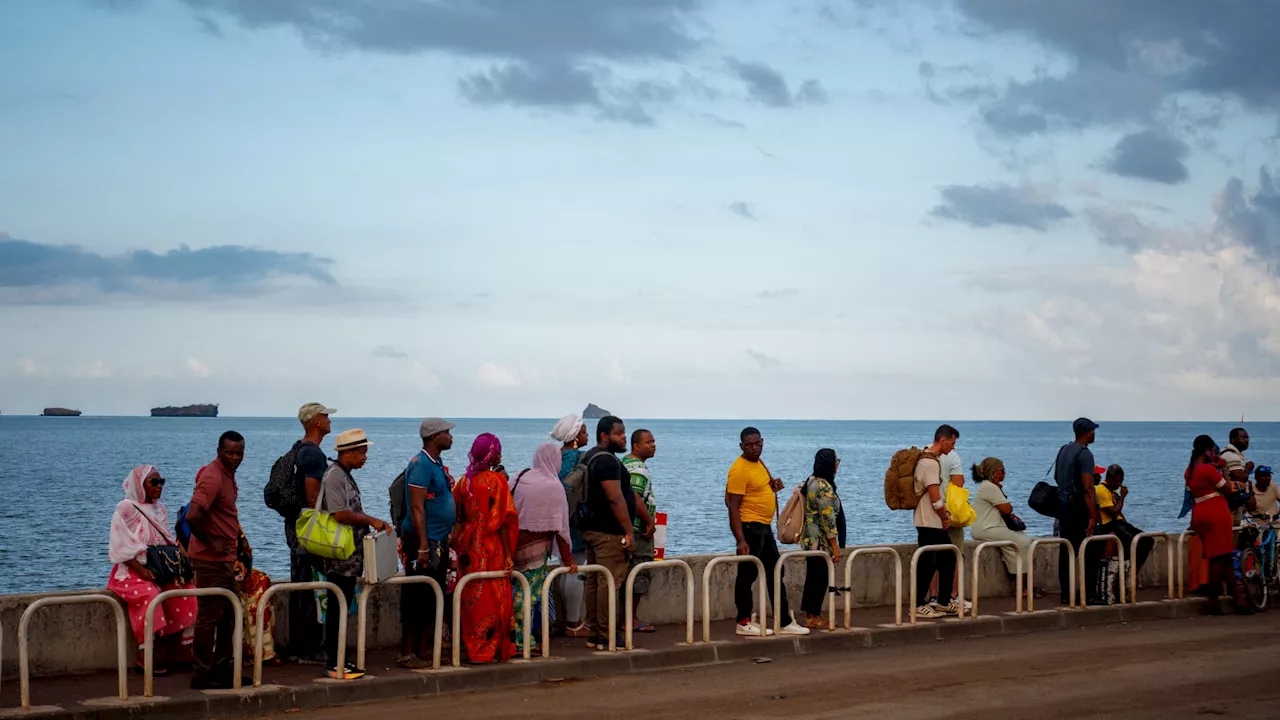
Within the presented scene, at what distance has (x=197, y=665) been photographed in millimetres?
9906

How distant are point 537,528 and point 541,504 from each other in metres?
0.20

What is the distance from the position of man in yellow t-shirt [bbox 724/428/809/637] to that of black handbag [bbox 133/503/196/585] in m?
4.68

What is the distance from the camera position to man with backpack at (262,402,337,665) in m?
10.7

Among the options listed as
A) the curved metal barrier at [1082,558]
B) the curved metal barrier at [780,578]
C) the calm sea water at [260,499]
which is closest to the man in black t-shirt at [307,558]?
the curved metal barrier at [780,578]

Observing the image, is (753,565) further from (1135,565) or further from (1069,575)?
(1135,565)

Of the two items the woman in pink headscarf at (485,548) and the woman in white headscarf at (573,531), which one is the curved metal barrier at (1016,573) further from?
the woman in pink headscarf at (485,548)

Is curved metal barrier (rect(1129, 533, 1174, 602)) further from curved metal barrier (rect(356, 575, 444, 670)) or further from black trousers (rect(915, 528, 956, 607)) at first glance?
curved metal barrier (rect(356, 575, 444, 670))

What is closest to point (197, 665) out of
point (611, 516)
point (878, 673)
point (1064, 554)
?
point (611, 516)

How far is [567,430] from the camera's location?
1263cm

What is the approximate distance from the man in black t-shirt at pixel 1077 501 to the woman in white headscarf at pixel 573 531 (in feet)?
17.5

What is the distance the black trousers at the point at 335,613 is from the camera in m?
10.4

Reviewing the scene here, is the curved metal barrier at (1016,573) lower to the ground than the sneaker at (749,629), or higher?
higher

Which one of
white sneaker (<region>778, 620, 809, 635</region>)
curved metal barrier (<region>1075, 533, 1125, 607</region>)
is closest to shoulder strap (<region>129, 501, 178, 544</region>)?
white sneaker (<region>778, 620, 809, 635</region>)

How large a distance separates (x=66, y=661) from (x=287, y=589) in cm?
Answer: 170
